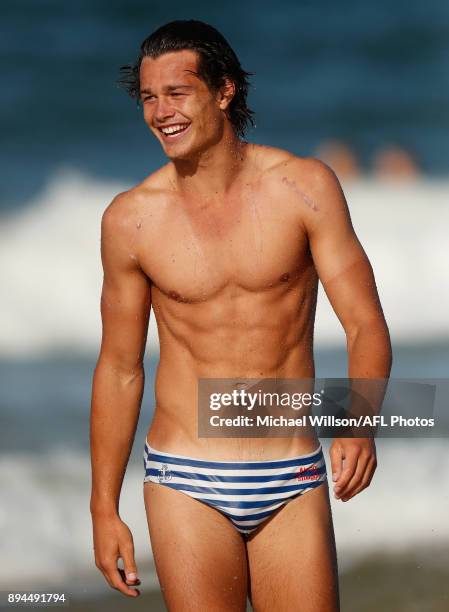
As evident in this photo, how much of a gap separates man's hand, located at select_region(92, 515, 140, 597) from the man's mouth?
102 cm

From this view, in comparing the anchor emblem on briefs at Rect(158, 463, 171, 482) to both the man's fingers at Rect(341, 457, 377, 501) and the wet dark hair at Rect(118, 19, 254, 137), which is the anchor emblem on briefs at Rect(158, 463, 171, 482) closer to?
the man's fingers at Rect(341, 457, 377, 501)

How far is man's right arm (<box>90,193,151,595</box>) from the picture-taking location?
3.68 metres

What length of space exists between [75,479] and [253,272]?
3629 millimetres

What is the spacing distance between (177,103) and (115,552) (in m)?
1.18

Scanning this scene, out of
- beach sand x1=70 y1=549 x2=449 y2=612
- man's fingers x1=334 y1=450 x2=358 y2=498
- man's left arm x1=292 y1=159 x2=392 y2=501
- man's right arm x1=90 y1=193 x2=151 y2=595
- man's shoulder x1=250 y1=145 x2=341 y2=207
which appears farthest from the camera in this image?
beach sand x1=70 y1=549 x2=449 y2=612

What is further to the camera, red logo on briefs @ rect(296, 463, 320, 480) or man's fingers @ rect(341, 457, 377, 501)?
red logo on briefs @ rect(296, 463, 320, 480)

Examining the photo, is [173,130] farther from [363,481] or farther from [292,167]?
[363,481]

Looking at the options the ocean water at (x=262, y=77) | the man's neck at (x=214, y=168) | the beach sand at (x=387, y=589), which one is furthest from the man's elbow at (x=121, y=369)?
the ocean water at (x=262, y=77)

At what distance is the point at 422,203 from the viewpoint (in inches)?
346

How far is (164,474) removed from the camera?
3.62 m

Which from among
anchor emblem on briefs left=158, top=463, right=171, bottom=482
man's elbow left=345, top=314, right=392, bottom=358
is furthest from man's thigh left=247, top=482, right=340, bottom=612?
man's elbow left=345, top=314, right=392, bottom=358

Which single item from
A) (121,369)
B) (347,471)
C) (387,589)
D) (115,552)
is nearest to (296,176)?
(121,369)

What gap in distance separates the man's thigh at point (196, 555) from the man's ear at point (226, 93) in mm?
1018

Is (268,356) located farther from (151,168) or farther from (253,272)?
(151,168)
